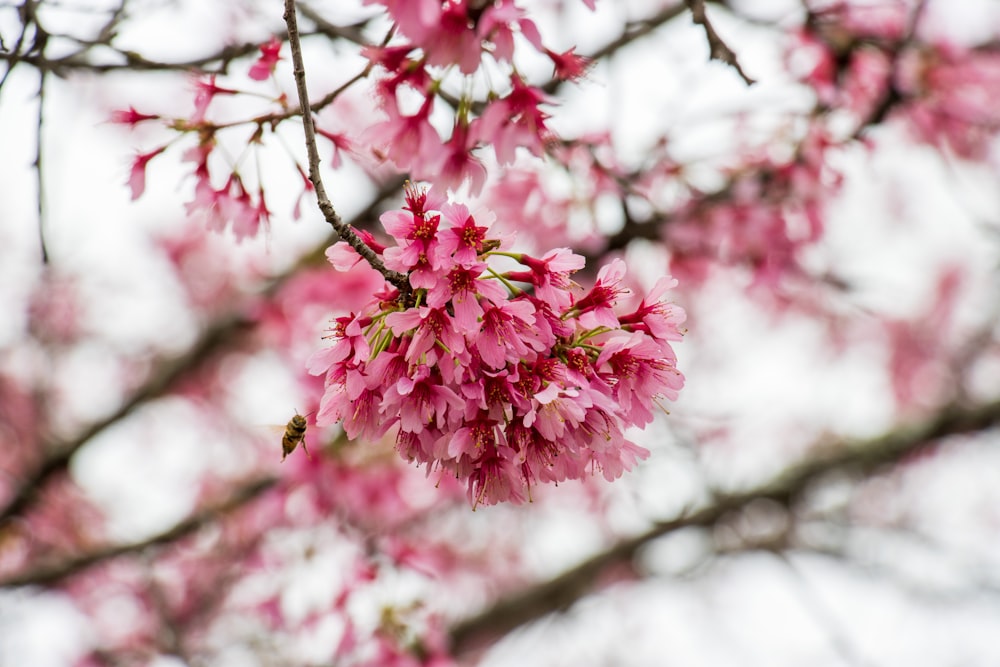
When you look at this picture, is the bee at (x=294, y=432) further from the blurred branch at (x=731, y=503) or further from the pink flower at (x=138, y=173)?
the blurred branch at (x=731, y=503)

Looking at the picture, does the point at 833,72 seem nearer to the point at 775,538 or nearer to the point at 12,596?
the point at 775,538

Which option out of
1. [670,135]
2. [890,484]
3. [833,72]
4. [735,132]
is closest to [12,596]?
[670,135]

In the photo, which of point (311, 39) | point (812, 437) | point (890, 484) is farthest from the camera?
point (812, 437)

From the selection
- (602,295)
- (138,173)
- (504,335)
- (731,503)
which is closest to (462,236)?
(504,335)

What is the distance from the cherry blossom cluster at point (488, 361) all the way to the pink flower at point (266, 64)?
0.57 metres

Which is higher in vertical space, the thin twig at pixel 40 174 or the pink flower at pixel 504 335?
the thin twig at pixel 40 174

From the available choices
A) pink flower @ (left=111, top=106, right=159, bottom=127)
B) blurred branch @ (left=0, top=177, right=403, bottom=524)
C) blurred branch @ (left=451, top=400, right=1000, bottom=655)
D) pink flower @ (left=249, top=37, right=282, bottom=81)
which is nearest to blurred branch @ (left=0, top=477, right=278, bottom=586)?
blurred branch @ (left=0, top=177, right=403, bottom=524)

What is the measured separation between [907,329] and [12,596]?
868 centimetres

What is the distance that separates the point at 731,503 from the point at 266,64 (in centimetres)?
398

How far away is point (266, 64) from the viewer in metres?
1.83

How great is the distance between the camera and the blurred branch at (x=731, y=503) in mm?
4910

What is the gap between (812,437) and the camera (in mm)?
8523

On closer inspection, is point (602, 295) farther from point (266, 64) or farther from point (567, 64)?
point (266, 64)

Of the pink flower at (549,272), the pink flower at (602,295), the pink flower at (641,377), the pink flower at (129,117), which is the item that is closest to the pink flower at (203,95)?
the pink flower at (129,117)
